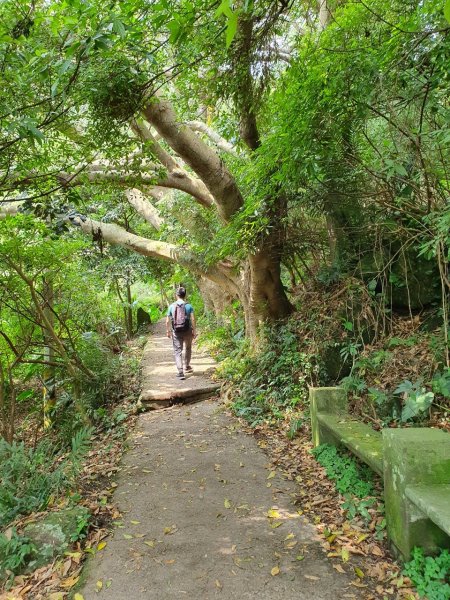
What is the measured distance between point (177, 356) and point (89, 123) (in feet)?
16.8

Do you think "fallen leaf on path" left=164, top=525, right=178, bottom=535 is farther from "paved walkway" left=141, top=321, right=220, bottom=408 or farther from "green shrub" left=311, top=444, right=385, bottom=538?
"paved walkway" left=141, top=321, right=220, bottom=408

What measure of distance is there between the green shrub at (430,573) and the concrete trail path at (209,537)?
367 mm

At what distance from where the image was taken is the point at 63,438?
287 inches

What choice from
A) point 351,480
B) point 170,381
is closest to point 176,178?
point 170,381

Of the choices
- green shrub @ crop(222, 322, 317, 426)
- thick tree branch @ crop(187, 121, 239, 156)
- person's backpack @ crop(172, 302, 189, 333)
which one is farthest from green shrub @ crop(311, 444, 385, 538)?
thick tree branch @ crop(187, 121, 239, 156)

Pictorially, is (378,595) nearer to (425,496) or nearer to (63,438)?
(425,496)

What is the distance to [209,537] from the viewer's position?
139 inches

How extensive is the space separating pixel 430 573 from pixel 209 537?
1.68m

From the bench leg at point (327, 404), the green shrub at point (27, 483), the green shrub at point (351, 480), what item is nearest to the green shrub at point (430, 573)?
the green shrub at point (351, 480)

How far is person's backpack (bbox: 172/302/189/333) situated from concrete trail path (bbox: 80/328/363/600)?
11.1 ft

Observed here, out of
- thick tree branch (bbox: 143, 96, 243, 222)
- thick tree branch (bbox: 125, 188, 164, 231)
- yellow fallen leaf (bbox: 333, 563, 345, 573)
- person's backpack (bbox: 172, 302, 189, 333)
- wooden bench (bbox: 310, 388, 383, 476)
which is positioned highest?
thick tree branch (bbox: 125, 188, 164, 231)

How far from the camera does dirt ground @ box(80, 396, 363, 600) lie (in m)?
2.92

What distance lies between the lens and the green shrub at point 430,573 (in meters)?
2.59

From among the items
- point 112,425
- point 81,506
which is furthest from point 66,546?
point 112,425
